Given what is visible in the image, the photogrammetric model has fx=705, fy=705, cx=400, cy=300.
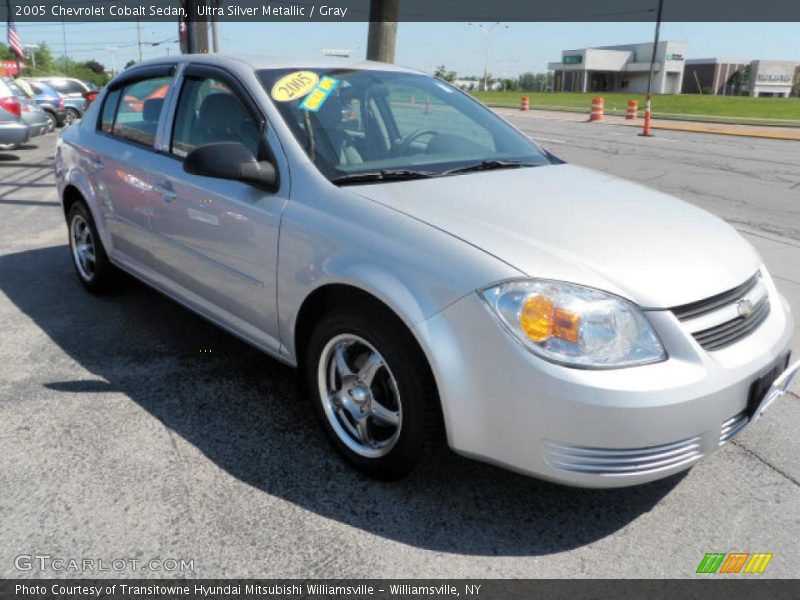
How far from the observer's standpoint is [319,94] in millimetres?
3375

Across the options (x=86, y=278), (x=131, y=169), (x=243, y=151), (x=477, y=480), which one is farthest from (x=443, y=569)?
(x=86, y=278)

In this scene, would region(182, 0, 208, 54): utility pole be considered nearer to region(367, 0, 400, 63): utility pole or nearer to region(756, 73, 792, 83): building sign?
region(367, 0, 400, 63): utility pole

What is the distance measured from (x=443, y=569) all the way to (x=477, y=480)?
1.91 ft

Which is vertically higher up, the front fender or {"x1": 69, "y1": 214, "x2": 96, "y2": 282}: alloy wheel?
the front fender

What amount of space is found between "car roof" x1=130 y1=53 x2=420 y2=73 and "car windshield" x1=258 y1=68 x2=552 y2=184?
66mm

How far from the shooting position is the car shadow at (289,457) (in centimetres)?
259

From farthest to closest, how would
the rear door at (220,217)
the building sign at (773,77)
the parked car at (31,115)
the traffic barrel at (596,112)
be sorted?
the building sign at (773,77), the traffic barrel at (596,112), the parked car at (31,115), the rear door at (220,217)

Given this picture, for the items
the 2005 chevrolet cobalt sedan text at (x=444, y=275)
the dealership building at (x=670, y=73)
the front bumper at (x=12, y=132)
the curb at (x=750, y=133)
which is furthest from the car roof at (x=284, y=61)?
the dealership building at (x=670, y=73)

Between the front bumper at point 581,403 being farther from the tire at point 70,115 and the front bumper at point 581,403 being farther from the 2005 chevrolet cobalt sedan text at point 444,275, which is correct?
the tire at point 70,115

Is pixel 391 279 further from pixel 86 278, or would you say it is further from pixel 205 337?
pixel 86 278

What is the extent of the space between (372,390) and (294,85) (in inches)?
61.2

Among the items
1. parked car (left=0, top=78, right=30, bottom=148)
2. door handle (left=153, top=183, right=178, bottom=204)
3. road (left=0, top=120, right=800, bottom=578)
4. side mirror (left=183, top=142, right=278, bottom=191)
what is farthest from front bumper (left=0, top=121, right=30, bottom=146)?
side mirror (left=183, top=142, right=278, bottom=191)

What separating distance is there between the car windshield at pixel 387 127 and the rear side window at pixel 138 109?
990 mm

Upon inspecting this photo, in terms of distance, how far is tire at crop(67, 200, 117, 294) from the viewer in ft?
16.0
